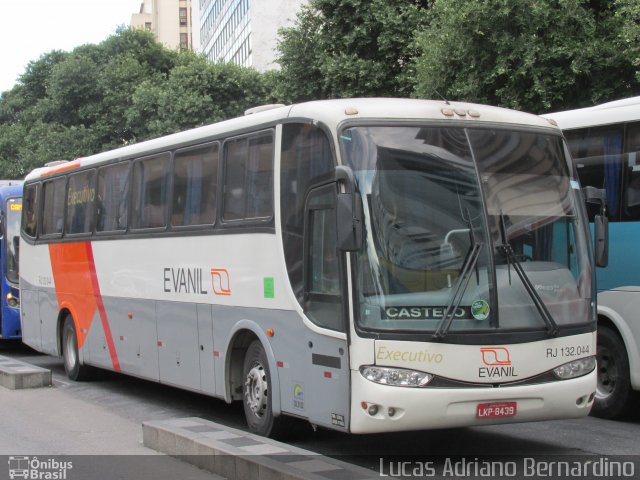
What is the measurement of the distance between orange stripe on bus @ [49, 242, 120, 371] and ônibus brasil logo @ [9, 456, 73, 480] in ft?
15.0

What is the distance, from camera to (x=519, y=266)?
7.84 meters

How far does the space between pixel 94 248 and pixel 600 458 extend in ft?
26.3

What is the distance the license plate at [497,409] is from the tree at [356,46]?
56.0ft

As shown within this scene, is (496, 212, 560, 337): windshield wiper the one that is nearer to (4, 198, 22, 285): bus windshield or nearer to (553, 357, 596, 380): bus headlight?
(553, 357, 596, 380): bus headlight

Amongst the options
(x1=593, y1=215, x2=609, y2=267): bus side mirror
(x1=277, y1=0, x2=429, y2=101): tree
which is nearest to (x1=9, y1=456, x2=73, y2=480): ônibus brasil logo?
(x1=593, y1=215, x2=609, y2=267): bus side mirror

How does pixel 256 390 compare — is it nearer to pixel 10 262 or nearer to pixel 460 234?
pixel 460 234

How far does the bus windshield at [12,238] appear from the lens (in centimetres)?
1905

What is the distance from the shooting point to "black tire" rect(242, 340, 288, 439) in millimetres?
9117

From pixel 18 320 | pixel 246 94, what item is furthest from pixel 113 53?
pixel 18 320

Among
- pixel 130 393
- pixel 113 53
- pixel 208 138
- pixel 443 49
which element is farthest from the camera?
pixel 113 53

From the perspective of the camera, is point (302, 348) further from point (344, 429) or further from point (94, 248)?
point (94, 248)

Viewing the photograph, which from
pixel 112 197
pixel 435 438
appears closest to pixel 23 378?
pixel 112 197

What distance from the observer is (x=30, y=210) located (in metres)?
16.8

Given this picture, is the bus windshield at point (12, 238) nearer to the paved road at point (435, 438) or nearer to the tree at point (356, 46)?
the paved road at point (435, 438)
